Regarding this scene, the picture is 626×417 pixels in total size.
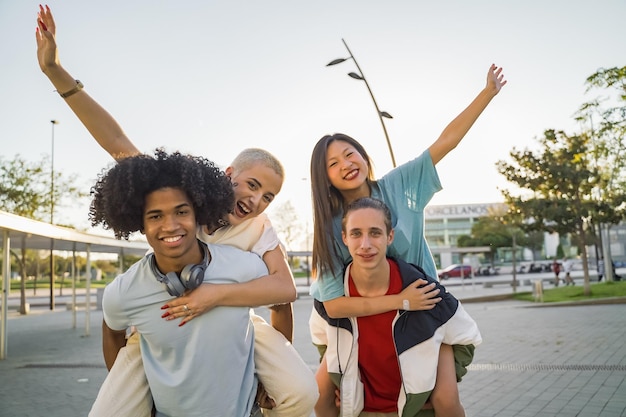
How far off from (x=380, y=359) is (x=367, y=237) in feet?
2.38

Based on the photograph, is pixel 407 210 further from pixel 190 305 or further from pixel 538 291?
pixel 538 291

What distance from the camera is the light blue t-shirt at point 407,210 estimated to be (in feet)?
10.3

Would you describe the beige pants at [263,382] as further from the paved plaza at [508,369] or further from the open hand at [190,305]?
the paved plaza at [508,369]

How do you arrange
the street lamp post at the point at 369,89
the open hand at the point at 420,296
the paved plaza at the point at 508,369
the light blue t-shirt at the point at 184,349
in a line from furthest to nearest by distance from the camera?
1. the street lamp post at the point at 369,89
2. the paved plaza at the point at 508,369
3. the open hand at the point at 420,296
4. the light blue t-shirt at the point at 184,349

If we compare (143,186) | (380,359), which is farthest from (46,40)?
(380,359)

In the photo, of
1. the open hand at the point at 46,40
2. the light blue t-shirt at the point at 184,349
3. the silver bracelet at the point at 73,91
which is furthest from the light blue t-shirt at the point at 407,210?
the open hand at the point at 46,40

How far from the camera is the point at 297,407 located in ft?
7.77

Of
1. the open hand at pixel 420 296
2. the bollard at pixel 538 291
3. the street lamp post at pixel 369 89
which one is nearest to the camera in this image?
the open hand at pixel 420 296

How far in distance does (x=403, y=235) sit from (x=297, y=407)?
1.25 metres

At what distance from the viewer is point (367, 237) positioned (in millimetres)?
2869

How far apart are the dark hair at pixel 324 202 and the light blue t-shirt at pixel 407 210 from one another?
52 millimetres

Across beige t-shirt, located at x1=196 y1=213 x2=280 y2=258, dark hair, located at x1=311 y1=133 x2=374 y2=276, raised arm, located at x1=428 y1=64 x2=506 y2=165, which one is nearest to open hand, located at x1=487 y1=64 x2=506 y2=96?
raised arm, located at x1=428 y1=64 x2=506 y2=165

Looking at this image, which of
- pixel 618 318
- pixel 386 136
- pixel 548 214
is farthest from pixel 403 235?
pixel 548 214

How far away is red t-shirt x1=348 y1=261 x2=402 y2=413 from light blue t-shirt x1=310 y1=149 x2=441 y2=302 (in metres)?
0.19
